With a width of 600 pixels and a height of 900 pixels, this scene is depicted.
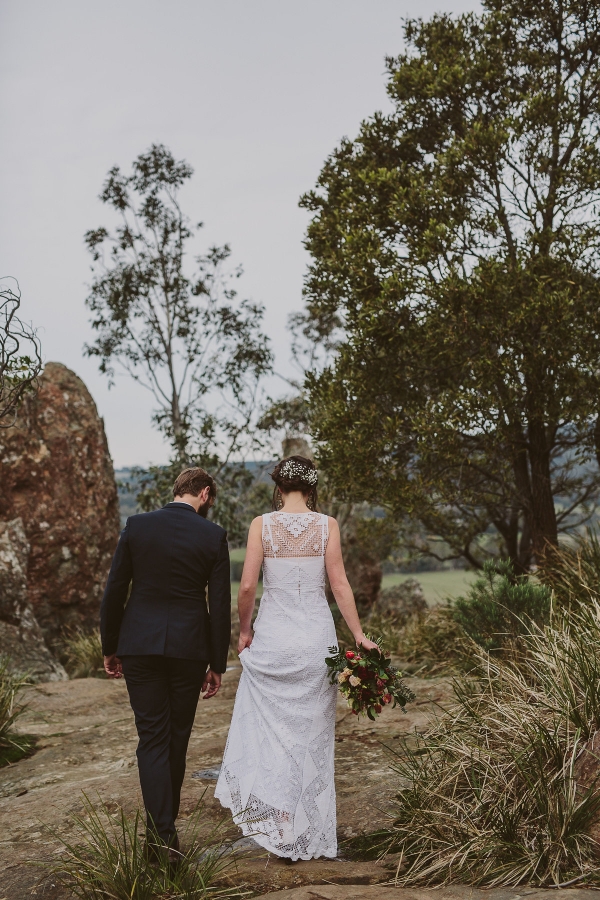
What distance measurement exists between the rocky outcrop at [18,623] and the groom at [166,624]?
6457mm

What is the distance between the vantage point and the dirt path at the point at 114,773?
175 inches

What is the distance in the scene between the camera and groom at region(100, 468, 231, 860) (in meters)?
4.48

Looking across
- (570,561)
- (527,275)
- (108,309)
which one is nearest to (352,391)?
(527,275)

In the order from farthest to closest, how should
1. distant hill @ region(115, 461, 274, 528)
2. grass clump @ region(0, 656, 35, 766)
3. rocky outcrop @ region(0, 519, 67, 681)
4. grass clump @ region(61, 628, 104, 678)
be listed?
distant hill @ region(115, 461, 274, 528) < grass clump @ region(61, 628, 104, 678) < rocky outcrop @ region(0, 519, 67, 681) < grass clump @ region(0, 656, 35, 766)

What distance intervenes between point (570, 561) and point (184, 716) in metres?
5.98

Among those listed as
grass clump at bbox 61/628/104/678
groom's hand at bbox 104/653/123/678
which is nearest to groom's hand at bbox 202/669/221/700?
groom's hand at bbox 104/653/123/678

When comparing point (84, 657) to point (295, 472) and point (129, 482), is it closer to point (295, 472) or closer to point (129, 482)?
point (129, 482)

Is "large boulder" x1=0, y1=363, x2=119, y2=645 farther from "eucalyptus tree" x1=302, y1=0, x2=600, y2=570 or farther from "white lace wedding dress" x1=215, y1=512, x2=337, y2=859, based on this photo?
"white lace wedding dress" x1=215, y1=512, x2=337, y2=859

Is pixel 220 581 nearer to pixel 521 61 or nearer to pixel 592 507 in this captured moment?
pixel 521 61

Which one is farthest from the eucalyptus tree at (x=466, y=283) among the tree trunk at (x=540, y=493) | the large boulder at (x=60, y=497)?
the large boulder at (x=60, y=497)

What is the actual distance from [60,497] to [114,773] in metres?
8.29

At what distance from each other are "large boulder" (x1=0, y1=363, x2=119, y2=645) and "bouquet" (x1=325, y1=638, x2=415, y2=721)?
10115 mm

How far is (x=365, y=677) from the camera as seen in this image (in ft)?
15.5

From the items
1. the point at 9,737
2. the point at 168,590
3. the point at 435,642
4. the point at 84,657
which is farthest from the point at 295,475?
the point at 84,657
